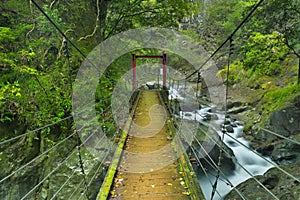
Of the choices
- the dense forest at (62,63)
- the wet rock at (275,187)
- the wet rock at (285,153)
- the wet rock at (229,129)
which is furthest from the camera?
the wet rock at (229,129)

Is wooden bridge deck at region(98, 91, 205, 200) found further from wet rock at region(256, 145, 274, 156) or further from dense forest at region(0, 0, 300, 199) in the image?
wet rock at region(256, 145, 274, 156)

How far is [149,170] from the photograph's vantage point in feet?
7.73

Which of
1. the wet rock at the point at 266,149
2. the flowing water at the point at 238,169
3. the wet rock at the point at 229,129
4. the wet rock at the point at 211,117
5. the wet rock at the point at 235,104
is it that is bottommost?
the flowing water at the point at 238,169

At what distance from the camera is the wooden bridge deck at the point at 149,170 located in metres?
1.94

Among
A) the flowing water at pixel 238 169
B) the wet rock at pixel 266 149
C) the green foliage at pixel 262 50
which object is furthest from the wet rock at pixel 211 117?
the green foliage at pixel 262 50

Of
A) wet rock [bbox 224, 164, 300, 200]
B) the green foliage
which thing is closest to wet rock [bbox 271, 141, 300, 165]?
wet rock [bbox 224, 164, 300, 200]

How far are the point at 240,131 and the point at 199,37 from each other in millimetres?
11707

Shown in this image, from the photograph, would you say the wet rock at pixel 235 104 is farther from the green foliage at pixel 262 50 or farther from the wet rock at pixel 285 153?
the wet rock at pixel 285 153

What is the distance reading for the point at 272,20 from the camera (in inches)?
185

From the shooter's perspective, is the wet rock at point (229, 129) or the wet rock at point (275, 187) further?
the wet rock at point (229, 129)

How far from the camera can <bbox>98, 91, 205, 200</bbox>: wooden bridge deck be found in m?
1.94

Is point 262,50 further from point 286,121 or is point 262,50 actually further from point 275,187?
point 275,187

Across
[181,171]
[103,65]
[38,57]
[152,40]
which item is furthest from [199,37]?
[181,171]

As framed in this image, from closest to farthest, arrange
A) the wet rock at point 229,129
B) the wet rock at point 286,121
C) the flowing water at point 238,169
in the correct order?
the flowing water at point 238,169 < the wet rock at point 286,121 < the wet rock at point 229,129
